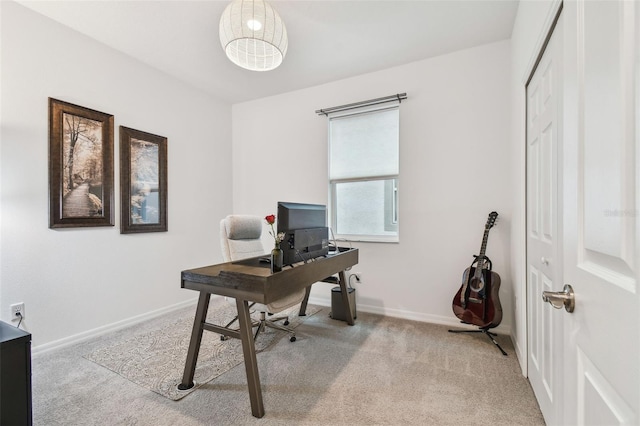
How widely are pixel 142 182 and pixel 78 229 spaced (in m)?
0.74

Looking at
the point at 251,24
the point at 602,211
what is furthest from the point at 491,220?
the point at 251,24

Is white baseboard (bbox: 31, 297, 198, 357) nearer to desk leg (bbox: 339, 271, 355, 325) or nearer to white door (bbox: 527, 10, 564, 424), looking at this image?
desk leg (bbox: 339, 271, 355, 325)

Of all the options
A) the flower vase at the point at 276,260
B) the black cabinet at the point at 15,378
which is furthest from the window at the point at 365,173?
the black cabinet at the point at 15,378

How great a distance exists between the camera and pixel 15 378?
3.41 feet

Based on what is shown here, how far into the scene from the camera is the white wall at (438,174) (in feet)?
8.64

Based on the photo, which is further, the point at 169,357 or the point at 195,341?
the point at 169,357

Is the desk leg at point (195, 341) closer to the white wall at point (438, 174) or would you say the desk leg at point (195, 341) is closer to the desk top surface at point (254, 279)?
the desk top surface at point (254, 279)

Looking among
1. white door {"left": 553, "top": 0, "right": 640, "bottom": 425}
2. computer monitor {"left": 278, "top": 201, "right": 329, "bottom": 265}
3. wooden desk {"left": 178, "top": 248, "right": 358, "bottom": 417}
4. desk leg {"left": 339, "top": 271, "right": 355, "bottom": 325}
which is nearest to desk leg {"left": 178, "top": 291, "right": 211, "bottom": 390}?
wooden desk {"left": 178, "top": 248, "right": 358, "bottom": 417}

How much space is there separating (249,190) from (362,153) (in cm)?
175

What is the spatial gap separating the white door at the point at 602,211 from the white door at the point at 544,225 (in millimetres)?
629

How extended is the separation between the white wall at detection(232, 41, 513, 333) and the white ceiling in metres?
0.23

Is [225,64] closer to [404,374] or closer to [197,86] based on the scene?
Result: [197,86]

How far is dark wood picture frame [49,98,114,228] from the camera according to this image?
236 centimetres

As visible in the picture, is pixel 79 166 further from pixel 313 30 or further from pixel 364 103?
pixel 364 103
